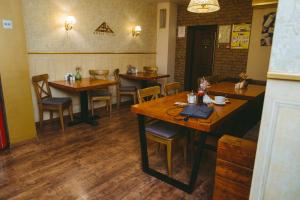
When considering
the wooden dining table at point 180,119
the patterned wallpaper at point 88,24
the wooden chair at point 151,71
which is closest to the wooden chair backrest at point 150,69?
the wooden chair at point 151,71

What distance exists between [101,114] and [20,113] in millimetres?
1746

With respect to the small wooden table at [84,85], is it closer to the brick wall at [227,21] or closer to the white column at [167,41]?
the white column at [167,41]

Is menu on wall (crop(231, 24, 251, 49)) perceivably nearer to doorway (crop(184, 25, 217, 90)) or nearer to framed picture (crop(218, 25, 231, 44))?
framed picture (crop(218, 25, 231, 44))

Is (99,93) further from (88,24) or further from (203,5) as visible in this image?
(203,5)

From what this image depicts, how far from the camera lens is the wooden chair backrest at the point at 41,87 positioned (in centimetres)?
346

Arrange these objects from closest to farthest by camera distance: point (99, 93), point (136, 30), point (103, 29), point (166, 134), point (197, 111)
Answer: point (197, 111) < point (166, 134) < point (99, 93) < point (103, 29) < point (136, 30)

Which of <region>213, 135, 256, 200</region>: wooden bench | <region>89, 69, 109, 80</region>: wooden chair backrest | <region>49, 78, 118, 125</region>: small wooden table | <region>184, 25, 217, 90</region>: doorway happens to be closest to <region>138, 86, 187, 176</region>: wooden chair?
<region>213, 135, 256, 200</region>: wooden bench

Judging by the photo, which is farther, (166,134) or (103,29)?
(103,29)

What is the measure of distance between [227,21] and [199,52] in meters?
1.12

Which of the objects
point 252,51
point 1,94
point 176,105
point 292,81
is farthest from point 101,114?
point 292,81

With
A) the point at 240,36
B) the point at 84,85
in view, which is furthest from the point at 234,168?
the point at 240,36

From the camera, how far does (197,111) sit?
6.57ft

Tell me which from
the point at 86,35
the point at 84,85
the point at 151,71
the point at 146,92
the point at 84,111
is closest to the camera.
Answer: the point at 146,92

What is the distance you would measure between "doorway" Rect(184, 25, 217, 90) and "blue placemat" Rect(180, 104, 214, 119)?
12.9 ft
